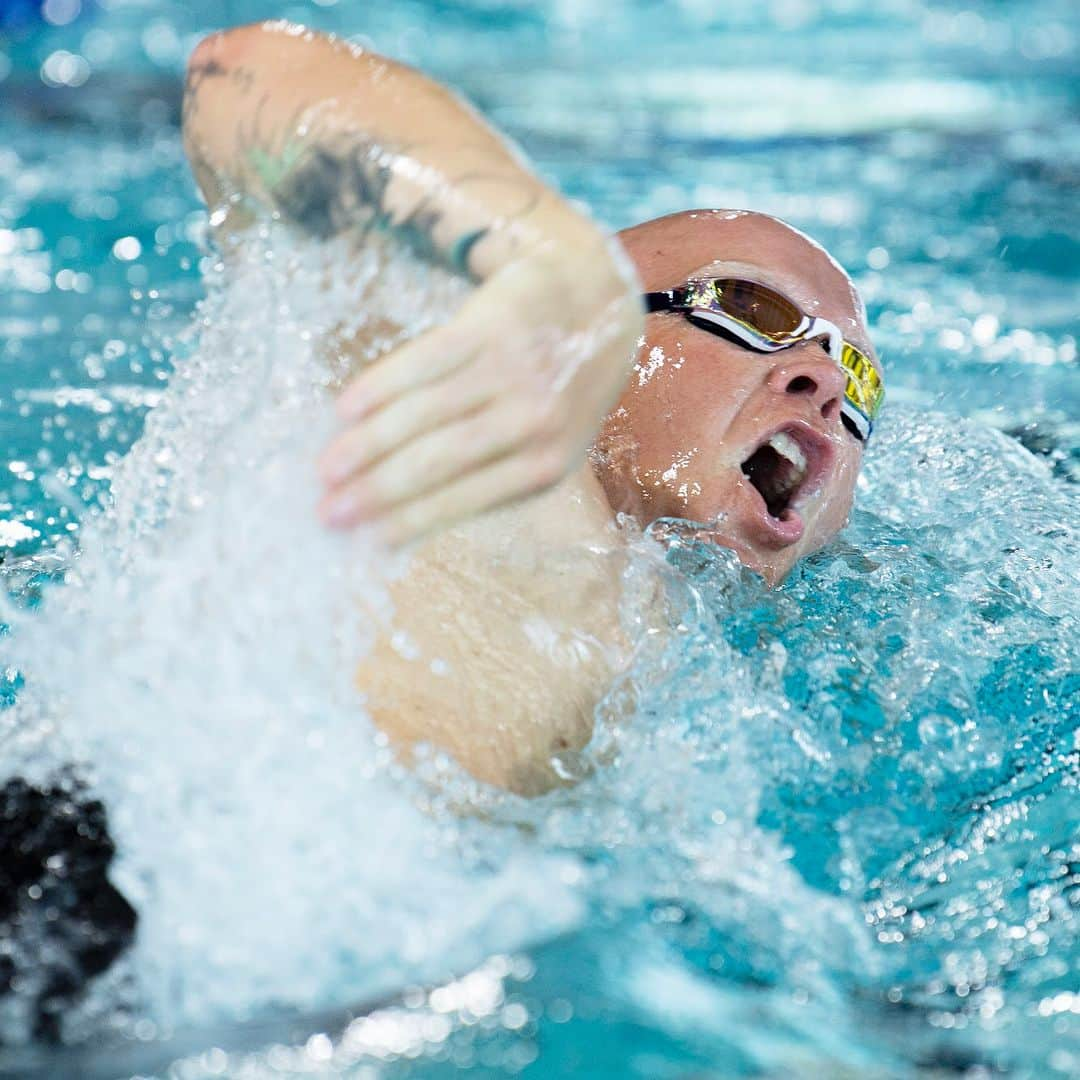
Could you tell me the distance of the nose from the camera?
5.88ft

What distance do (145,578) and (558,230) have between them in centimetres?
50

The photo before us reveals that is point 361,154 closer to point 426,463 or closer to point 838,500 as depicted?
point 426,463

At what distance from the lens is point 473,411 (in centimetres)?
104

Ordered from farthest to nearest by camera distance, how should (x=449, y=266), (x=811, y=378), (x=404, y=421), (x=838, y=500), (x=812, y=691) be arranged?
(x=838, y=500) → (x=811, y=378) → (x=812, y=691) → (x=449, y=266) → (x=404, y=421)

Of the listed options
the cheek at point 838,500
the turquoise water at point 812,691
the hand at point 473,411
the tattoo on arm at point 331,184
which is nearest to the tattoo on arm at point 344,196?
the tattoo on arm at point 331,184

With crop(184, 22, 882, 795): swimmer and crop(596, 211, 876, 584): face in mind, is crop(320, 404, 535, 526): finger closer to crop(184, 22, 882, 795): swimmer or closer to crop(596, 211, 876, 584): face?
crop(184, 22, 882, 795): swimmer

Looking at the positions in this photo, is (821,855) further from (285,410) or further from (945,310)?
(945,310)

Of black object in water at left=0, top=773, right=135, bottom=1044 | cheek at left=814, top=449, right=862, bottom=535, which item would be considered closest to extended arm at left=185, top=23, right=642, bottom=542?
black object in water at left=0, top=773, right=135, bottom=1044

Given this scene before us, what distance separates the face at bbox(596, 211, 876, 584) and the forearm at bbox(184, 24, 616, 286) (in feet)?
2.11

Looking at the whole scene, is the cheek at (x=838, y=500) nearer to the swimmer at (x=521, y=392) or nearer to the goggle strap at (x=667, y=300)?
the swimmer at (x=521, y=392)

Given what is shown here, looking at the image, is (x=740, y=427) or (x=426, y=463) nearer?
(x=426, y=463)

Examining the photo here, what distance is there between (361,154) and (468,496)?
33 cm

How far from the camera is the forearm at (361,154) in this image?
1.12m

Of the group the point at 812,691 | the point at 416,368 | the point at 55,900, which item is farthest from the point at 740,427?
the point at 55,900
